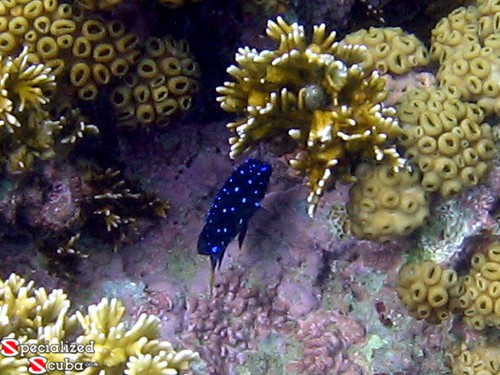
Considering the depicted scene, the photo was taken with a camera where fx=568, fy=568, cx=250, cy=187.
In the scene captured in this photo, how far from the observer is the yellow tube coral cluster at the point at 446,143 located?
4.23m

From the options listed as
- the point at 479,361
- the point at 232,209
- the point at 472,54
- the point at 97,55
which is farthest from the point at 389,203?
the point at 97,55

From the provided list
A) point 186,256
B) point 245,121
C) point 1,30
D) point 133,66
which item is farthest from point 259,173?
point 1,30

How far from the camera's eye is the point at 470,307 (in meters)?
4.55

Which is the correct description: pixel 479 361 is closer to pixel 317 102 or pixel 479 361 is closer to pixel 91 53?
pixel 317 102

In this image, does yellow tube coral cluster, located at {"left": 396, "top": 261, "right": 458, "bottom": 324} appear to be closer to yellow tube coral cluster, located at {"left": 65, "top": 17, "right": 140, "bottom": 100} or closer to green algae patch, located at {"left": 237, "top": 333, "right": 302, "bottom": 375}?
green algae patch, located at {"left": 237, "top": 333, "right": 302, "bottom": 375}

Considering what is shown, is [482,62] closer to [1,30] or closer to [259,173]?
[259,173]

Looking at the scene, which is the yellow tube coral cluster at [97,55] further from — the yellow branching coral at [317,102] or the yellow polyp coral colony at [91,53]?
the yellow branching coral at [317,102]

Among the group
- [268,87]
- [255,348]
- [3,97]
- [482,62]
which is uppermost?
[482,62]

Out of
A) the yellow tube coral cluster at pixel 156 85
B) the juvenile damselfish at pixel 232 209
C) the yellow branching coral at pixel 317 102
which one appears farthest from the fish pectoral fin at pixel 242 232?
the yellow tube coral cluster at pixel 156 85

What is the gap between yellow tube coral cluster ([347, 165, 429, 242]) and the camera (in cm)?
426

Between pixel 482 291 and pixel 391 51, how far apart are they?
2.06 meters

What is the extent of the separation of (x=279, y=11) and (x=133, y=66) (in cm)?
138

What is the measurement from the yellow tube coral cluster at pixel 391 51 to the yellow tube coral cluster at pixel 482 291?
1.63 m

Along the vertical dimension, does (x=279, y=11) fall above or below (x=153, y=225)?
above
